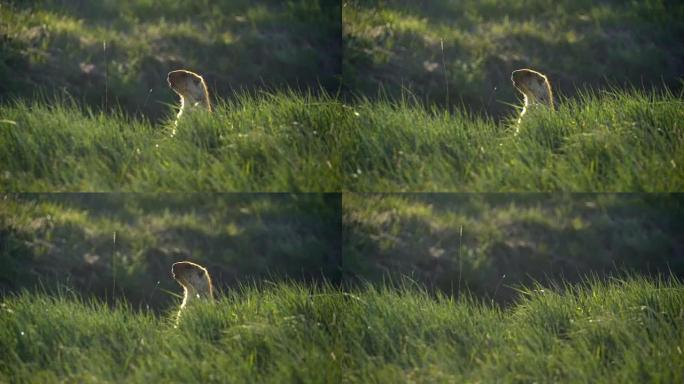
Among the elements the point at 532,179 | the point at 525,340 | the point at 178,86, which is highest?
the point at 178,86

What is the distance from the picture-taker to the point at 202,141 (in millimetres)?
3789

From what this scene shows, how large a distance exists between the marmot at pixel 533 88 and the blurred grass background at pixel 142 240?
0.83 m

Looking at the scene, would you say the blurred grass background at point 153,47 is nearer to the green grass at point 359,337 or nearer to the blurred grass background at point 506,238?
the blurred grass background at point 506,238

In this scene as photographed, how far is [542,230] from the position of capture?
3.65 m

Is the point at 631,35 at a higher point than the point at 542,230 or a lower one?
higher

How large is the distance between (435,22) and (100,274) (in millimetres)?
1454

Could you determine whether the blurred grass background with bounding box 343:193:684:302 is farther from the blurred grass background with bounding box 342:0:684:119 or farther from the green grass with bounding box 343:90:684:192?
the blurred grass background with bounding box 342:0:684:119

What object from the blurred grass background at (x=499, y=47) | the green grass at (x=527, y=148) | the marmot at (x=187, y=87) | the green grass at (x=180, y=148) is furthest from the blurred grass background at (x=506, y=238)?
the marmot at (x=187, y=87)

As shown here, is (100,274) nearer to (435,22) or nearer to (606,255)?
(435,22)

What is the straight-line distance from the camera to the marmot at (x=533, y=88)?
12.0 ft

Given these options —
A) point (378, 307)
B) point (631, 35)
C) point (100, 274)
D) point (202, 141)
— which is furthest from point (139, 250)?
point (631, 35)

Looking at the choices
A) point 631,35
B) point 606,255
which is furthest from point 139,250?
point 631,35

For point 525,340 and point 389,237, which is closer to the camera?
point 525,340

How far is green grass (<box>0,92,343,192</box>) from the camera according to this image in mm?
3697
